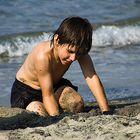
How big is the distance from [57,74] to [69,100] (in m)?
0.26

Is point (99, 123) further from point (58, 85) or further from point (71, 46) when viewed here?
point (58, 85)

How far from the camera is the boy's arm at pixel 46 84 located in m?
4.86

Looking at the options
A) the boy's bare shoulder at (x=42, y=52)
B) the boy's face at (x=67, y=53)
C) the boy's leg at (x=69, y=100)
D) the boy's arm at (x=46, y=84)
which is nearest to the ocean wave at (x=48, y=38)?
the boy's leg at (x=69, y=100)

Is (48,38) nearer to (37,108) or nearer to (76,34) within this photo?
(37,108)

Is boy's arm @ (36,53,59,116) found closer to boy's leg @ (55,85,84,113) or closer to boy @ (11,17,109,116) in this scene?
boy @ (11,17,109,116)

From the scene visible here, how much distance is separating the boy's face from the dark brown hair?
0.03m

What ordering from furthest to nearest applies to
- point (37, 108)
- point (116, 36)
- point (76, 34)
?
point (116, 36) < point (37, 108) < point (76, 34)

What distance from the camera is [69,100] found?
16.7 ft

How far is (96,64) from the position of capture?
8.15 metres

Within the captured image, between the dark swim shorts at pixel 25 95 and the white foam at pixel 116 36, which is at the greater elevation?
the dark swim shorts at pixel 25 95

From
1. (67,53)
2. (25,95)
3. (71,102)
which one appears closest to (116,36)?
(25,95)

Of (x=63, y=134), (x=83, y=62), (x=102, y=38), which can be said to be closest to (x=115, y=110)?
(x=83, y=62)

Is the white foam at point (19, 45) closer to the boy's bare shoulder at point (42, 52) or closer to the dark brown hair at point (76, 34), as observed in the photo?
the boy's bare shoulder at point (42, 52)

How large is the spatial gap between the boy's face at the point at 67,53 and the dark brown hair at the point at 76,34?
0.03 metres
